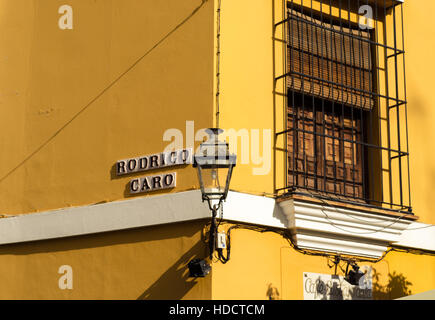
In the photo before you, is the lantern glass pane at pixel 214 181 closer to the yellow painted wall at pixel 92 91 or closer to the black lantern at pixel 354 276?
the yellow painted wall at pixel 92 91

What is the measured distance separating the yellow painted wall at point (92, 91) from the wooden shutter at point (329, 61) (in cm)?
137

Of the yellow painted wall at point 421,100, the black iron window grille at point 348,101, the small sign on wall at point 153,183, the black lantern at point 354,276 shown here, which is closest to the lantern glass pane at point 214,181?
the small sign on wall at point 153,183

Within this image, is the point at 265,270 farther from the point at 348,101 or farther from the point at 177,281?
the point at 348,101

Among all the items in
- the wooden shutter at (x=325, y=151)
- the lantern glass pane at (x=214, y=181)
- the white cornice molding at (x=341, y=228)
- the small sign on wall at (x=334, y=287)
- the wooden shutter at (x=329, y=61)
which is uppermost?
the wooden shutter at (x=329, y=61)

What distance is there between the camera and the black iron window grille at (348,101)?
947 cm

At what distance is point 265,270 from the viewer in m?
8.48

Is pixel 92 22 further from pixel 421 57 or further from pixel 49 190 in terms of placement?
pixel 421 57

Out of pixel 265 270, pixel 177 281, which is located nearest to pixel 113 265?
pixel 177 281

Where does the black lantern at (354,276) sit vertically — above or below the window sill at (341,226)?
below

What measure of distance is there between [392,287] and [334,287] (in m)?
0.99

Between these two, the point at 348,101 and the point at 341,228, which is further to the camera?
the point at 348,101

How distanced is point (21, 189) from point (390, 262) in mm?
5000

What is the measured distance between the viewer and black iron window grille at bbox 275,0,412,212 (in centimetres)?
947
